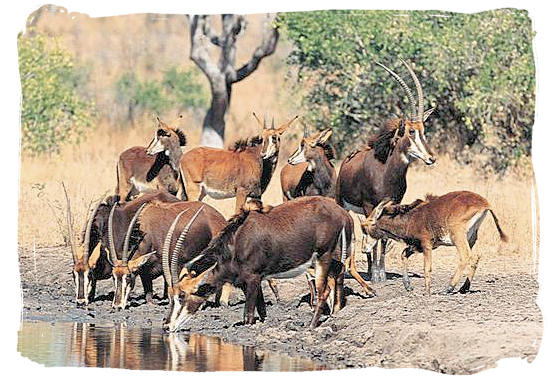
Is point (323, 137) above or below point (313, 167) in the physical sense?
above

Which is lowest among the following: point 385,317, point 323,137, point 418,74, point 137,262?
point 385,317

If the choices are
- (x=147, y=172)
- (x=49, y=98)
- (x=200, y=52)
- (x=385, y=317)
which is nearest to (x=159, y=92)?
(x=200, y=52)

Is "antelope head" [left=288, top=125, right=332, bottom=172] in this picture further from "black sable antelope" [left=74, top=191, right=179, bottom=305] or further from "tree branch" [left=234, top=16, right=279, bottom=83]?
"tree branch" [left=234, top=16, right=279, bottom=83]

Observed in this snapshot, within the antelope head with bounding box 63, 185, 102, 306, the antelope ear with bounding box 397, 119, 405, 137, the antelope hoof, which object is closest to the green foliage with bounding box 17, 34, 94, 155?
the antelope head with bounding box 63, 185, 102, 306

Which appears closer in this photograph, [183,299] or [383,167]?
[183,299]

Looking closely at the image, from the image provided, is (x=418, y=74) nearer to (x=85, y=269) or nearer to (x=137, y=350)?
Result: (x=85, y=269)

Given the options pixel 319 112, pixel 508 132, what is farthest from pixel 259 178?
pixel 508 132

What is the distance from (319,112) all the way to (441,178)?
51.0 inches

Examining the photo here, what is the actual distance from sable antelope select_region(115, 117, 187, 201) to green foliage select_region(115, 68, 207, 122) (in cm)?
68

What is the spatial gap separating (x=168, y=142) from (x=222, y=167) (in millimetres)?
536

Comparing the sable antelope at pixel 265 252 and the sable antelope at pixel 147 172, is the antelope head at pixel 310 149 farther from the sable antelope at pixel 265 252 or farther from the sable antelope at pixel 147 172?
the sable antelope at pixel 147 172

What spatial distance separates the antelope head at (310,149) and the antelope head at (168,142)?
1307 mm

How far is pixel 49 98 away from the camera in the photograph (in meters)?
15.2

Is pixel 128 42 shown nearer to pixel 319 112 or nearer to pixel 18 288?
pixel 319 112
